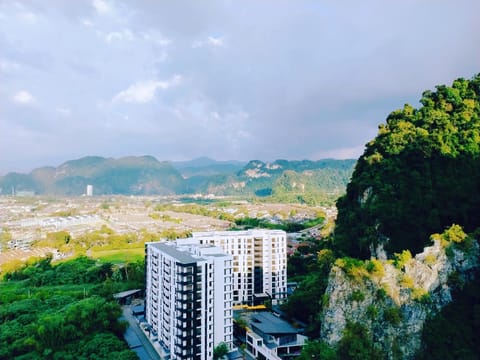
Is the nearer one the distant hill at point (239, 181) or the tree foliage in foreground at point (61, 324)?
the tree foliage in foreground at point (61, 324)

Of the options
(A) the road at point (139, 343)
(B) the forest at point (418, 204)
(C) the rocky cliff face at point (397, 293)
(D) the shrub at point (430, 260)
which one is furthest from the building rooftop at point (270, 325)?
(D) the shrub at point (430, 260)

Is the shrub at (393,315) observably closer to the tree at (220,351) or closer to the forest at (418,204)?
the forest at (418,204)

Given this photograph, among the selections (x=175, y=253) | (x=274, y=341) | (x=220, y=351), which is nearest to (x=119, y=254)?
(x=175, y=253)

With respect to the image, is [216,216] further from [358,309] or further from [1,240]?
[358,309]

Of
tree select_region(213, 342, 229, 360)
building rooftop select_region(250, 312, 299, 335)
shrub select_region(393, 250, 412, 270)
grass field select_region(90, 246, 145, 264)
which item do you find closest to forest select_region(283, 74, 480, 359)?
building rooftop select_region(250, 312, 299, 335)

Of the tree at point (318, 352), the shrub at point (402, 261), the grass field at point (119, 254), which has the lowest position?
the grass field at point (119, 254)

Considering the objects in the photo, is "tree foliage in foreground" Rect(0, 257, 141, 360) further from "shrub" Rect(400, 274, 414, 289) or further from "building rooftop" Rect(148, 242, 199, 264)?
"shrub" Rect(400, 274, 414, 289)
